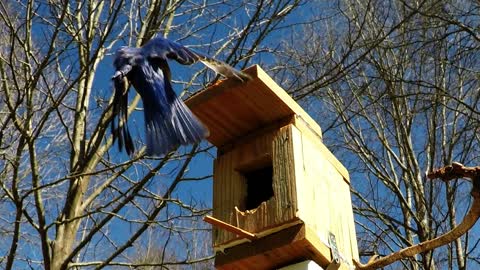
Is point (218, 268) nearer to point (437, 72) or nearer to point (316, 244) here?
point (316, 244)

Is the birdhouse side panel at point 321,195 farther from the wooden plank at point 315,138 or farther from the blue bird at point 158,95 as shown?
the blue bird at point 158,95

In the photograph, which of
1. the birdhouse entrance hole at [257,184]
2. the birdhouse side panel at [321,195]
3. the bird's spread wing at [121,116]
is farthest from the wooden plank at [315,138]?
the bird's spread wing at [121,116]

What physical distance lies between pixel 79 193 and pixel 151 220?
0.52m

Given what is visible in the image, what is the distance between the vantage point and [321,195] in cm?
251

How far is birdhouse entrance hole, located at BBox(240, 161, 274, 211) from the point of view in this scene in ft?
8.77

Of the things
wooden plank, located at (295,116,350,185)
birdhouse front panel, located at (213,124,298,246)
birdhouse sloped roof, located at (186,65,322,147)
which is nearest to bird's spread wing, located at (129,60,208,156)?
birdhouse sloped roof, located at (186,65,322,147)

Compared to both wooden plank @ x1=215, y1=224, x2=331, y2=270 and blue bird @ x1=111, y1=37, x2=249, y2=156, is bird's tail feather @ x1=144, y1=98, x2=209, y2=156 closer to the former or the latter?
blue bird @ x1=111, y1=37, x2=249, y2=156

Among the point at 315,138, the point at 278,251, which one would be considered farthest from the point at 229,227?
the point at 315,138

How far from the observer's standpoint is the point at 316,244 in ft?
7.36

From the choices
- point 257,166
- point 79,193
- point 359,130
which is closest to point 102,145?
point 79,193

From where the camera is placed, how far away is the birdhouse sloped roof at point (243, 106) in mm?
2557

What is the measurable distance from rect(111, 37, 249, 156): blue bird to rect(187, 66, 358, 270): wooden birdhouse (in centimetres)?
13

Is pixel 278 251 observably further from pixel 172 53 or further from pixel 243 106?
pixel 172 53

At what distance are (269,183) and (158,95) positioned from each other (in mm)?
575
